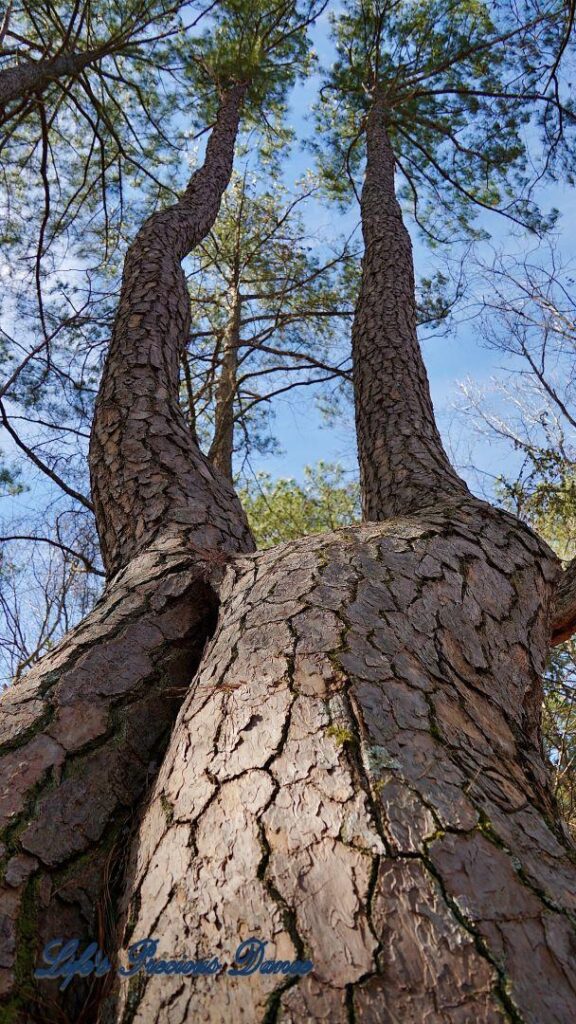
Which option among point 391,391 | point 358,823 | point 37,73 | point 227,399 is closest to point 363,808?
point 358,823

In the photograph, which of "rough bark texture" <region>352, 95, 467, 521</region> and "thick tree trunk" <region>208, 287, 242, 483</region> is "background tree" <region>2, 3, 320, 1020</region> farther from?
"thick tree trunk" <region>208, 287, 242, 483</region>

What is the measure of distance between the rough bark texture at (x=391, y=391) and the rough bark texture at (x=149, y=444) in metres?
0.56

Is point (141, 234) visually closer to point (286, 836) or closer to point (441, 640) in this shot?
point (441, 640)

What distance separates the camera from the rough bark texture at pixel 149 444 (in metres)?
1.72

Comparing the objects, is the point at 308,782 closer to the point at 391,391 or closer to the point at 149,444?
the point at 149,444

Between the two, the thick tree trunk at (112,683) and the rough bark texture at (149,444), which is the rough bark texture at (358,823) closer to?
the thick tree trunk at (112,683)

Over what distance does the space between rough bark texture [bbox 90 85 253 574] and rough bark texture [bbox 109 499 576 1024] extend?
1.63 ft

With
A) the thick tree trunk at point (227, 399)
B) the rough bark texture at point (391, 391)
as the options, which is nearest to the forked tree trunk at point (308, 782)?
the rough bark texture at point (391, 391)

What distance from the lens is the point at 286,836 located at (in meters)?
0.75

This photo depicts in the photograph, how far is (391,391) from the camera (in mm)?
2463

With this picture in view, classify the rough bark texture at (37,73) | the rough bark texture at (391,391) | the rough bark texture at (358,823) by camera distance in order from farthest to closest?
the rough bark texture at (37,73) < the rough bark texture at (391,391) < the rough bark texture at (358,823)

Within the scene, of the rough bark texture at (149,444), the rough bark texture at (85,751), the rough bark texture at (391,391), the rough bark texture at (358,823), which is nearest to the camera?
the rough bark texture at (358,823)

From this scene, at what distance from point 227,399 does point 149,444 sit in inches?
98.1

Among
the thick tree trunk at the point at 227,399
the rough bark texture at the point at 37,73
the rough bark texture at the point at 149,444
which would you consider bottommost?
the rough bark texture at the point at 149,444
